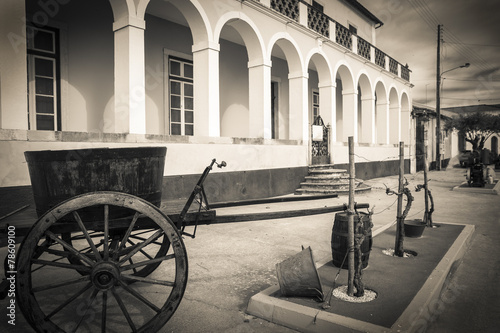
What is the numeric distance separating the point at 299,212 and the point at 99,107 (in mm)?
7196

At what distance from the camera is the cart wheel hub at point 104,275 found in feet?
7.80

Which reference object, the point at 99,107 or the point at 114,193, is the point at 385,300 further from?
the point at 99,107

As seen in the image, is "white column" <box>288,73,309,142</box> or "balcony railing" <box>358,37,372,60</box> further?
"balcony railing" <box>358,37,372,60</box>

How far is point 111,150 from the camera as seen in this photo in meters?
2.46

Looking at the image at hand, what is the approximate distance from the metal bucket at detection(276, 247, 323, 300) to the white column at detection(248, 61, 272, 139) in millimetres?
7107

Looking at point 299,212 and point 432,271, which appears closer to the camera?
point 299,212

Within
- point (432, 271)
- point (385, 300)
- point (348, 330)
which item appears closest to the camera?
point (348, 330)

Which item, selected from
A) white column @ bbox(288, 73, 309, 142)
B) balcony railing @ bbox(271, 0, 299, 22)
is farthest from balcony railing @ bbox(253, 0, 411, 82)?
white column @ bbox(288, 73, 309, 142)

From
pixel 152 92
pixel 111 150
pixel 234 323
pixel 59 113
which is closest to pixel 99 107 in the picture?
pixel 59 113

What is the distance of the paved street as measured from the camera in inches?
112

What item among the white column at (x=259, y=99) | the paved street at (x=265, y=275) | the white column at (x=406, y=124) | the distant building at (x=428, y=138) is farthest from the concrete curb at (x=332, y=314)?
the white column at (x=406, y=124)

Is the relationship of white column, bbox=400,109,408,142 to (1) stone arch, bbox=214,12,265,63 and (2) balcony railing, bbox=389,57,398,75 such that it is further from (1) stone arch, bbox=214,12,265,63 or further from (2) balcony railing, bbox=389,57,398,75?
(1) stone arch, bbox=214,12,265,63

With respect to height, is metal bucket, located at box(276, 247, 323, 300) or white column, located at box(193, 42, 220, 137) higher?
white column, located at box(193, 42, 220, 137)

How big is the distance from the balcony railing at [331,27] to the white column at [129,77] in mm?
4991
